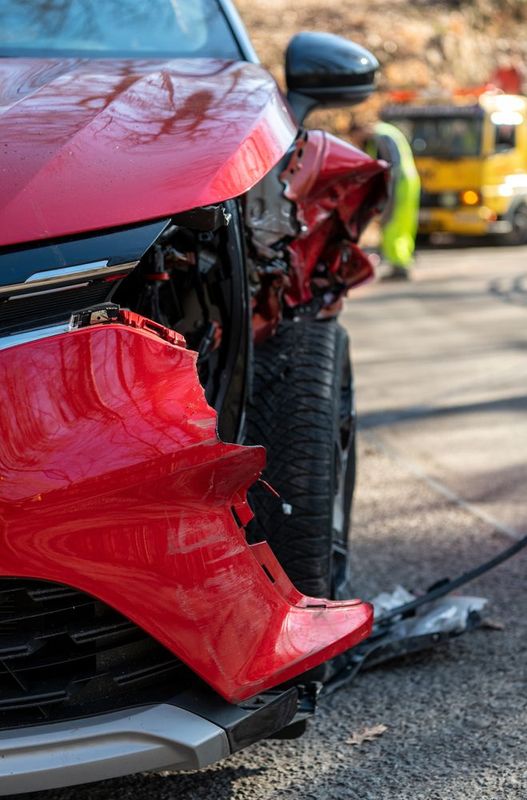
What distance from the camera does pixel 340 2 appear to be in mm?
24812

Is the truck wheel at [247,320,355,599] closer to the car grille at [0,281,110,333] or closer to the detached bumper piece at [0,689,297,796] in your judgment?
the detached bumper piece at [0,689,297,796]

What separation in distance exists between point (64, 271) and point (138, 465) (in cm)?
34

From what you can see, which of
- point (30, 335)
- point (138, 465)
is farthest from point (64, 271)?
point (138, 465)

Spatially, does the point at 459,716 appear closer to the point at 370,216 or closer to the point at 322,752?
the point at 322,752

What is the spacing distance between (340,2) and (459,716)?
23.9 metres

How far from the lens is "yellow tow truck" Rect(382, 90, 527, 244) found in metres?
17.3

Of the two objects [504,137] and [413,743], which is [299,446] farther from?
[504,137]

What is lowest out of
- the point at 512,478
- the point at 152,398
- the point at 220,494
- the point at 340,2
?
the point at 340,2

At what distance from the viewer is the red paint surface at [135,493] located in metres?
1.83

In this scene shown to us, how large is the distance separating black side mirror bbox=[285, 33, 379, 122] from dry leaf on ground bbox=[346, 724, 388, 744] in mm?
1810

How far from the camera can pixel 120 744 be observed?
1.90 m

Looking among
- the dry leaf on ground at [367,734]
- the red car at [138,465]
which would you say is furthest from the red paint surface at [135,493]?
the dry leaf on ground at [367,734]

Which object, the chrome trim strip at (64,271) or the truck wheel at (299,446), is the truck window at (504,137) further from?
the chrome trim strip at (64,271)

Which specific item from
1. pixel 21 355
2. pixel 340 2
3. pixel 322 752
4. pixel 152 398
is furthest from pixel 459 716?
pixel 340 2
